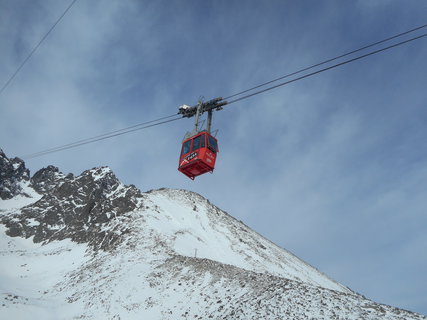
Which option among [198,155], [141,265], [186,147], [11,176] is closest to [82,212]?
[141,265]

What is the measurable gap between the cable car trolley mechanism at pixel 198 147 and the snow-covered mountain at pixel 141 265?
9.03m

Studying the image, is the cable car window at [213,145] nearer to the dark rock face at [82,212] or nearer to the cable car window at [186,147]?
the cable car window at [186,147]

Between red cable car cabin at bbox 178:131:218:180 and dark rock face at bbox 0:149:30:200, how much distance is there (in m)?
83.0

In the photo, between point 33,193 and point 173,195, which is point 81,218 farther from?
point 33,193

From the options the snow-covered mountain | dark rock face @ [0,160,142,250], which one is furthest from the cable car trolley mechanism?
dark rock face @ [0,160,142,250]

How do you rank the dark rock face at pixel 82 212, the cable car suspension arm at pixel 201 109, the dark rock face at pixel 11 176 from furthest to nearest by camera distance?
the dark rock face at pixel 11 176
the dark rock face at pixel 82 212
the cable car suspension arm at pixel 201 109

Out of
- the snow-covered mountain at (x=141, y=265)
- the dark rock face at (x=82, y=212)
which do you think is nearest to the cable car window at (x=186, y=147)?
the snow-covered mountain at (x=141, y=265)

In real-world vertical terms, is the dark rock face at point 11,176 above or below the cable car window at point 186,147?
above

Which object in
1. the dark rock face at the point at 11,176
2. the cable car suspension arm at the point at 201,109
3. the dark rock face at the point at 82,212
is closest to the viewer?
the cable car suspension arm at the point at 201,109

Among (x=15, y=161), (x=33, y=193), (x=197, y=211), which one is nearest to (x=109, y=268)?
(x=197, y=211)

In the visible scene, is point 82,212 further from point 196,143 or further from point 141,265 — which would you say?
point 196,143

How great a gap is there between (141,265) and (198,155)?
19613 millimetres

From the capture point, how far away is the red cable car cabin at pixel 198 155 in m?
20.4

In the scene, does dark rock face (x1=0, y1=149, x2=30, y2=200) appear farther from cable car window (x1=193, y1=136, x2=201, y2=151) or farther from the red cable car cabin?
cable car window (x1=193, y1=136, x2=201, y2=151)
